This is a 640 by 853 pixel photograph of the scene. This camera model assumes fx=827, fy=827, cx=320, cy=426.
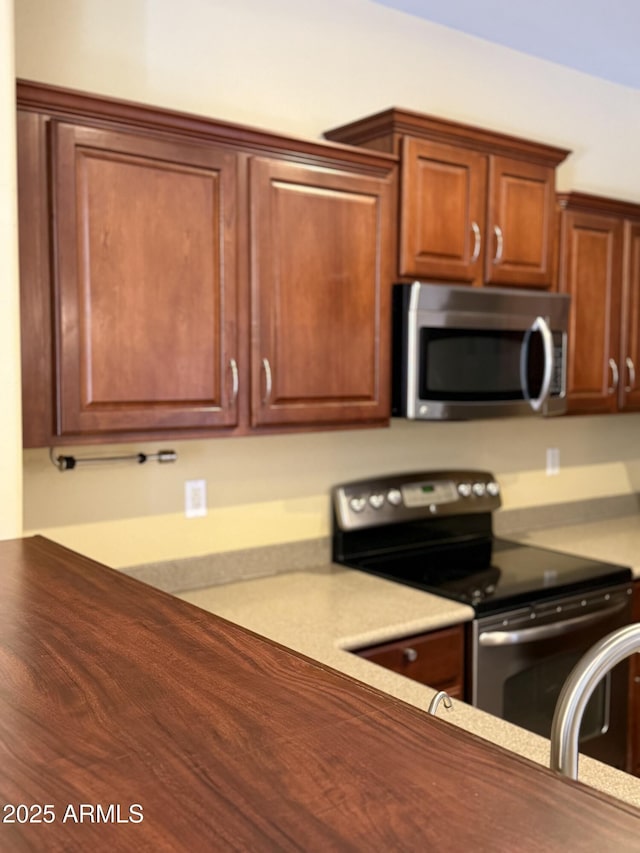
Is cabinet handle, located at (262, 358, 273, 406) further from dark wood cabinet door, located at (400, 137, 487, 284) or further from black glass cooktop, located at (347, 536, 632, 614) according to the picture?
black glass cooktop, located at (347, 536, 632, 614)

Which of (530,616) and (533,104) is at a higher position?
(533,104)

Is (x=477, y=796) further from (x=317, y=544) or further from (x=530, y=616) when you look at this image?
(x=317, y=544)

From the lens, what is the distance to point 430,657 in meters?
2.20

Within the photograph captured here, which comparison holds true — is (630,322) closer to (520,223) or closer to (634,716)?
(520,223)

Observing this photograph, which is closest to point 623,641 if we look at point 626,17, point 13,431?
point 13,431

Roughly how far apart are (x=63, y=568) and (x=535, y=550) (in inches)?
78.4

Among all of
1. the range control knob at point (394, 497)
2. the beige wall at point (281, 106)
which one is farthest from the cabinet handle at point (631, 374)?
the range control knob at point (394, 497)

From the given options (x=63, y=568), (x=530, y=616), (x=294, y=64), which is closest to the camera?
(x=63, y=568)

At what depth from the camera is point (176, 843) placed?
543mm

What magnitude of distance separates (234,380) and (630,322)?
1760mm

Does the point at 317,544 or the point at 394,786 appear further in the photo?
the point at 317,544

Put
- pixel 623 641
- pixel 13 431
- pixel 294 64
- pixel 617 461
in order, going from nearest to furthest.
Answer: pixel 623 641 → pixel 13 431 → pixel 294 64 → pixel 617 461

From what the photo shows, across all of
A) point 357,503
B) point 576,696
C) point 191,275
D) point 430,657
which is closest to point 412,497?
point 357,503

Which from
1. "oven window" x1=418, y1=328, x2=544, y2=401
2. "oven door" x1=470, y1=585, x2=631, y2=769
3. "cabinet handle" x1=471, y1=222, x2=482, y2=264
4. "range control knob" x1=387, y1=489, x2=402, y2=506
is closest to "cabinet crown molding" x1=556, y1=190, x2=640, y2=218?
"cabinet handle" x1=471, y1=222, x2=482, y2=264
